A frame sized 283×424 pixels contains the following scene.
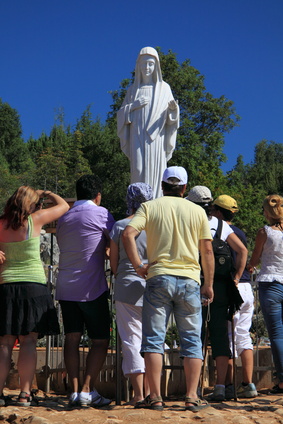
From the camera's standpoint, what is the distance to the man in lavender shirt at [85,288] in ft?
15.5

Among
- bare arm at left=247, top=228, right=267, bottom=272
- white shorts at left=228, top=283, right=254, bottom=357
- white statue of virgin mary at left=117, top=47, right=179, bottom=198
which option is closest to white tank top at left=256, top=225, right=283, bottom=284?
bare arm at left=247, top=228, right=267, bottom=272

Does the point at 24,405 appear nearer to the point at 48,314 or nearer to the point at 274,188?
the point at 48,314

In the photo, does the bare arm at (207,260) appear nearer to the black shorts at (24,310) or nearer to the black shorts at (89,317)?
the black shorts at (89,317)

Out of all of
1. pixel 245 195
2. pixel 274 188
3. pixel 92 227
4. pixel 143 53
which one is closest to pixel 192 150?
pixel 245 195

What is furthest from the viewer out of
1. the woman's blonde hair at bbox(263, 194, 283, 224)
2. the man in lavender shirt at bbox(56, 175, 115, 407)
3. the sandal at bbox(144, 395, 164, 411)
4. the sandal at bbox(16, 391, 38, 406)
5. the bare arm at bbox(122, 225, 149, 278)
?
the woman's blonde hair at bbox(263, 194, 283, 224)

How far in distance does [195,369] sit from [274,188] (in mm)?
40493

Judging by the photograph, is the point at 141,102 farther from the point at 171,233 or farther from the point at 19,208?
the point at 171,233

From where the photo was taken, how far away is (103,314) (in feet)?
15.7

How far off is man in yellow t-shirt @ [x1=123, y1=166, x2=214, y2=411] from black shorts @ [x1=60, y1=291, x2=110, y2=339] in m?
0.60

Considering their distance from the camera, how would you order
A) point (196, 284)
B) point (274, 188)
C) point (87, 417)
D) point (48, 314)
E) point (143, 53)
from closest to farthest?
point (87, 417), point (196, 284), point (48, 314), point (143, 53), point (274, 188)

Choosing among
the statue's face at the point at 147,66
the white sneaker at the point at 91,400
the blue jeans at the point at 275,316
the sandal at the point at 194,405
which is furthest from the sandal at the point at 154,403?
the statue's face at the point at 147,66

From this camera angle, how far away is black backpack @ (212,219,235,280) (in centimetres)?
499

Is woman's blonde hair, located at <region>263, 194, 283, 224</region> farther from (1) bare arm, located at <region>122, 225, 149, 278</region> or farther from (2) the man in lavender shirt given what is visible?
(1) bare arm, located at <region>122, 225, 149, 278</region>

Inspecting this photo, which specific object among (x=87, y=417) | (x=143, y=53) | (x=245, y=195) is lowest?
(x=87, y=417)
